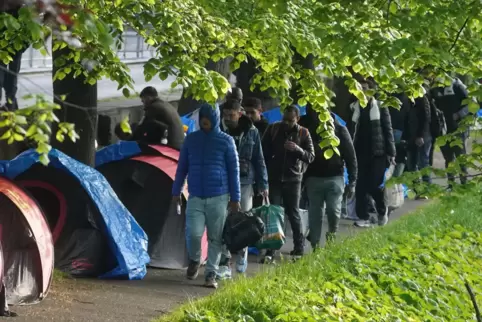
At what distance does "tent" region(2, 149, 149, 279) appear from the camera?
1128cm

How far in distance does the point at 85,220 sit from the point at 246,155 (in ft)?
5.60

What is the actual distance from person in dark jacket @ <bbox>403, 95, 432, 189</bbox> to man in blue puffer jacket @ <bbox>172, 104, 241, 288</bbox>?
22.3 feet

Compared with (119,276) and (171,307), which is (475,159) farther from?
(119,276)

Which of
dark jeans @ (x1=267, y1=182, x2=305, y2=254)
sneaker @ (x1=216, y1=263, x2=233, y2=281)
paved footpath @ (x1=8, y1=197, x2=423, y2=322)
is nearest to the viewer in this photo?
paved footpath @ (x1=8, y1=197, x2=423, y2=322)

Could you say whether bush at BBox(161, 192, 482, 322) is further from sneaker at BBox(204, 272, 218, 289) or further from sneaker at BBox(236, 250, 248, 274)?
sneaker at BBox(236, 250, 248, 274)

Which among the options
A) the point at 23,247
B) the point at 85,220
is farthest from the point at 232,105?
the point at 23,247

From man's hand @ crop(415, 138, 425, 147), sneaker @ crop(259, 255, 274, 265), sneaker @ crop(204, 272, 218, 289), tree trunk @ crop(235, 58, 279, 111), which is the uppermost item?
tree trunk @ crop(235, 58, 279, 111)

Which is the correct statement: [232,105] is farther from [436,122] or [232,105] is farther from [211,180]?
[436,122]

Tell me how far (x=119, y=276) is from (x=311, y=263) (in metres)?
1.83

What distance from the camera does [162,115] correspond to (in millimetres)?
13000

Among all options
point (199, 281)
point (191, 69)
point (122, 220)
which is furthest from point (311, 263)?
point (191, 69)

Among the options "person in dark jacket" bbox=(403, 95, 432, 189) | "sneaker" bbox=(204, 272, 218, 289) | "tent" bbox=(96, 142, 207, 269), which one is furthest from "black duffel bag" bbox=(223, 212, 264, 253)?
"person in dark jacket" bbox=(403, 95, 432, 189)

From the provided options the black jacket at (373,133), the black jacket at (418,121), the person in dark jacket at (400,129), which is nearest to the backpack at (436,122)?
the black jacket at (418,121)

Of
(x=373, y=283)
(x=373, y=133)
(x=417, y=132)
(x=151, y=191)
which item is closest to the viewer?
(x=373, y=283)
